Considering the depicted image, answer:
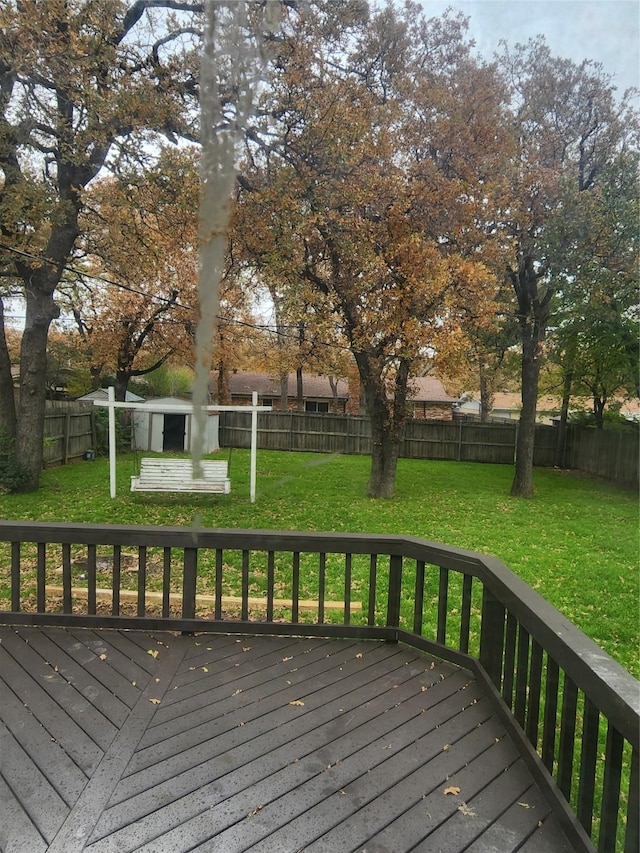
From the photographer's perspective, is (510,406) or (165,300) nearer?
(165,300)

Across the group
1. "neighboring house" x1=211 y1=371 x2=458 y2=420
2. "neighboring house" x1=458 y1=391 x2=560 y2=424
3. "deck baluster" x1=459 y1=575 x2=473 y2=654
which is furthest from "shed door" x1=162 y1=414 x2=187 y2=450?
"neighboring house" x1=458 y1=391 x2=560 y2=424

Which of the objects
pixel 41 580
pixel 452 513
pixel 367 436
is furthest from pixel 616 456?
pixel 367 436

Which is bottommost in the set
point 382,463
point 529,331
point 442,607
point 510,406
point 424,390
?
point 442,607

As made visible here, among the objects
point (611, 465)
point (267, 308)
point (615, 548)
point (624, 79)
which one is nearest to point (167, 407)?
point (267, 308)

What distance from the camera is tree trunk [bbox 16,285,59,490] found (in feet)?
10.6

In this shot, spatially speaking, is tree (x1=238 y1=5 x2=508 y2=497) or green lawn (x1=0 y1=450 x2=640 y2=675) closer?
tree (x1=238 y1=5 x2=508 y2=497)

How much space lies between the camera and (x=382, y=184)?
2184mm

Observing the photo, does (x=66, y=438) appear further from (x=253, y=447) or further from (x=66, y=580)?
(x=66, y=580)

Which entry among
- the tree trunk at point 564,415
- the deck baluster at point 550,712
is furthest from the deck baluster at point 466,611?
the tree trunk at point 564,415

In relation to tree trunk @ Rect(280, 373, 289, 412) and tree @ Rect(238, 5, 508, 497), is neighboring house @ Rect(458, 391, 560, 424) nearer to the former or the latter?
tree @ Rect(238, 5, 508, 497)

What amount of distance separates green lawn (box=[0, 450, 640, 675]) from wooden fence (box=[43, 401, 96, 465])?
0.66ft

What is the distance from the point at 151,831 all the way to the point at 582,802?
64 cm

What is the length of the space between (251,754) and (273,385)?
4.19 ft

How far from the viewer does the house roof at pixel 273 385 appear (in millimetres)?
1284
